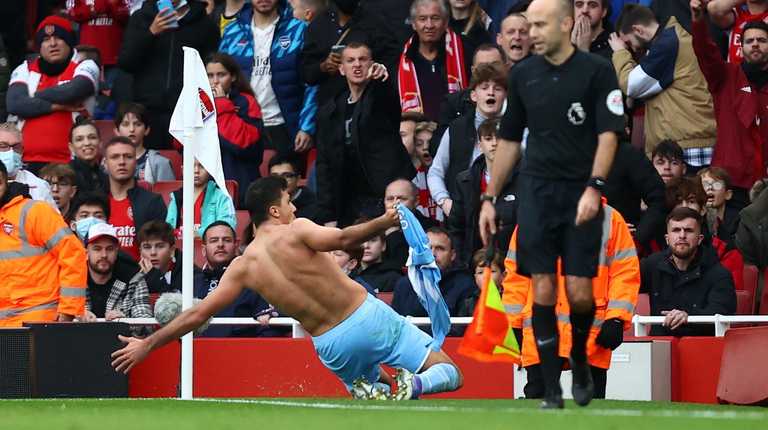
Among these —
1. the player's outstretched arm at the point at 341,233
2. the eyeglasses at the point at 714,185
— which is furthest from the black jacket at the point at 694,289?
the player's outstretched arm at the point at 341,233

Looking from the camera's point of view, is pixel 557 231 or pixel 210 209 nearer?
pixel 557 231

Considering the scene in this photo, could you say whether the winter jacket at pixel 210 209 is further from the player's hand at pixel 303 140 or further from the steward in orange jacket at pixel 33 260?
the steward in orange jacket at pixel 33 260

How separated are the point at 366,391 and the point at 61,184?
5.97 meters

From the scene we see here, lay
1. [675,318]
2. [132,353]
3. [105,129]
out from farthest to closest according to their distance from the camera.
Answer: [105,129] < [675,318] < [132,353]

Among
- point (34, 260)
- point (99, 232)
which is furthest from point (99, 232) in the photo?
point (34, 260)

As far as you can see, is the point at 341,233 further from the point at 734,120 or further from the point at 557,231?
the point at 734,120

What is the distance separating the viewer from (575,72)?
9.73 metres

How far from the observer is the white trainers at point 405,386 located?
11836 millimetres

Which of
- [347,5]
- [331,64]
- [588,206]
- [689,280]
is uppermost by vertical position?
[347,5]

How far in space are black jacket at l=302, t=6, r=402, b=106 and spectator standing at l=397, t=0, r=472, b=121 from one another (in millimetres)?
305

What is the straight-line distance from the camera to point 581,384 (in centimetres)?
984

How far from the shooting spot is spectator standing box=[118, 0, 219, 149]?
18.8 m

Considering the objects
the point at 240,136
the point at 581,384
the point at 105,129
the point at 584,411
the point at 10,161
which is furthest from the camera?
the point at 105,129

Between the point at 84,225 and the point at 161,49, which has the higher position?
the point at 161,49
